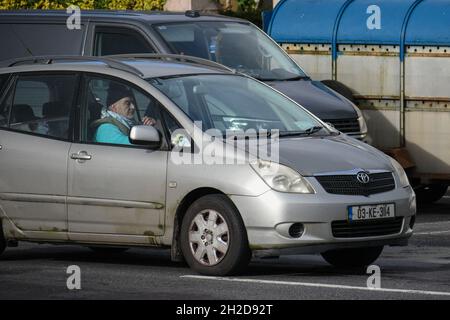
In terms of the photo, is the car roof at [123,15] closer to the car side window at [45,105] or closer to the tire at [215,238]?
the car side window at [45,105]

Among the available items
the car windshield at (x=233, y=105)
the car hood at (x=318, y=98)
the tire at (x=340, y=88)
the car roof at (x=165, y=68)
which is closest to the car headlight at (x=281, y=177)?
the car windshield at (x=233, y=105)

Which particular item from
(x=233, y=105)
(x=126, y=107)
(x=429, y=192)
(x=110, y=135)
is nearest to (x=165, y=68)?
(x=126, y=107)

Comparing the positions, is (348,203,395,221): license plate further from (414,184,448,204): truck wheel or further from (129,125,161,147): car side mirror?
(414,184,448,204): truck wheel

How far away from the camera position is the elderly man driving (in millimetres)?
12453

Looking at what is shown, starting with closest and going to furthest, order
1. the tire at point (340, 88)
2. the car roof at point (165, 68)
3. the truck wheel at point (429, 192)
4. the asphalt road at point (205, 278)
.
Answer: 1. the asphalt road at point (205, 278)
2. the car roof at point (165, 68)
3. the tire at point (340, 88)
4. the truck wheel at point (429, 192)

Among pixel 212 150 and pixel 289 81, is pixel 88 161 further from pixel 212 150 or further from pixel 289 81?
pixel 289 81

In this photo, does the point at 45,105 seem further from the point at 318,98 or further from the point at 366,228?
the point at 318,98

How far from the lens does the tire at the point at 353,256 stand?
41.3 feet

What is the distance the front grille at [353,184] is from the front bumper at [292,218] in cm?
6

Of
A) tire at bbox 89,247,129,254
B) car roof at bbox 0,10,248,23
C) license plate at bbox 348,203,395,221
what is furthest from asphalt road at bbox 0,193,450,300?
car roof at bbox 0,10,248,23

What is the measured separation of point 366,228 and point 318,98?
17.3 ft

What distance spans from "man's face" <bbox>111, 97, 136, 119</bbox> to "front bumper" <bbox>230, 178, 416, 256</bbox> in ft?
4.49
